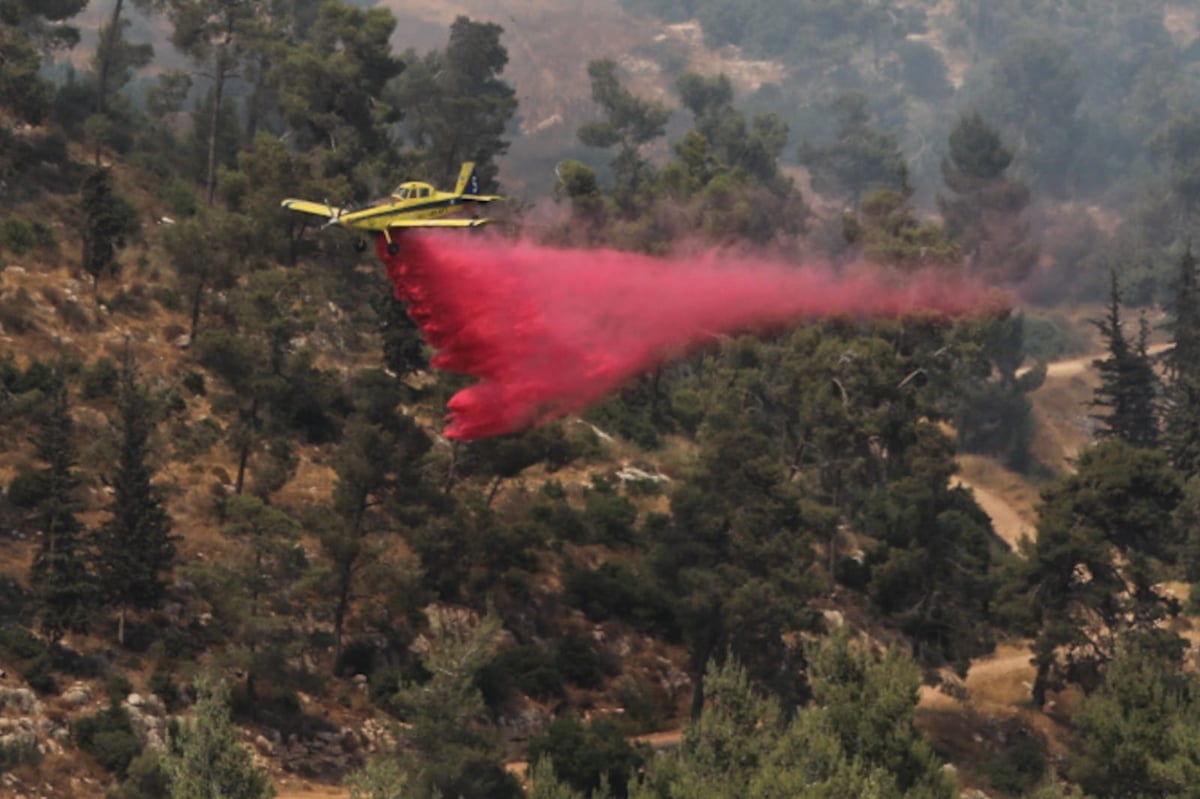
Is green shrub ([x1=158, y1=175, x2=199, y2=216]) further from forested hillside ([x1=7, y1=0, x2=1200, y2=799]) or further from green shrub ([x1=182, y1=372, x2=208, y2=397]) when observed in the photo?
green shrub ([x1=182, y1=372, x2=208, y2=397])

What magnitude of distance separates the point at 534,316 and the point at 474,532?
2331 cm

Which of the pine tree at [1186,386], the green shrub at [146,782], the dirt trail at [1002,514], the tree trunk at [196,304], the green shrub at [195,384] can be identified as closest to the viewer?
the green shrub at [146,782]

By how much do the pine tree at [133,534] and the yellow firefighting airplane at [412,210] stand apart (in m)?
18.4

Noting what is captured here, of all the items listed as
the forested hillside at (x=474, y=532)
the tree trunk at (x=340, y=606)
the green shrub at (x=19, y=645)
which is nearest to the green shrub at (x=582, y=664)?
the forested hillside at (x=474, y=532)

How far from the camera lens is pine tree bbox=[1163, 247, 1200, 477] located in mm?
120062

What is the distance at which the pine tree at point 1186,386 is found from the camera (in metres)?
120

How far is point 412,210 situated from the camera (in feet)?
217

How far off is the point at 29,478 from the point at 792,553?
36045 millimetres

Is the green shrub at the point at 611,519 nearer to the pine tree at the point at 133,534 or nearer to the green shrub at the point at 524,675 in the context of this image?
the green shrub at the point at 524,675

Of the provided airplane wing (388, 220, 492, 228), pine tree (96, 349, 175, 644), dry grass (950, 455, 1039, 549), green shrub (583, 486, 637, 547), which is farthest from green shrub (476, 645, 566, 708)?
dry grass (950, 455, 1039, 549)

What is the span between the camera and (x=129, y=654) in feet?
268

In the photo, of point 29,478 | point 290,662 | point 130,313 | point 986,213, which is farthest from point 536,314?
point 986,213

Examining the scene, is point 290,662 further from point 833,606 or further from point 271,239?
point 833,606

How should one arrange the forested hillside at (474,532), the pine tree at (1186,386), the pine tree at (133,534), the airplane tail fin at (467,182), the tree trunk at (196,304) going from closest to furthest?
the airplane tail fin at (467,182)
the forested hillside at (474,532)
the pine tree at (133,534)
the tree trunk at (196,304)
the pine tree at (1186,386)
